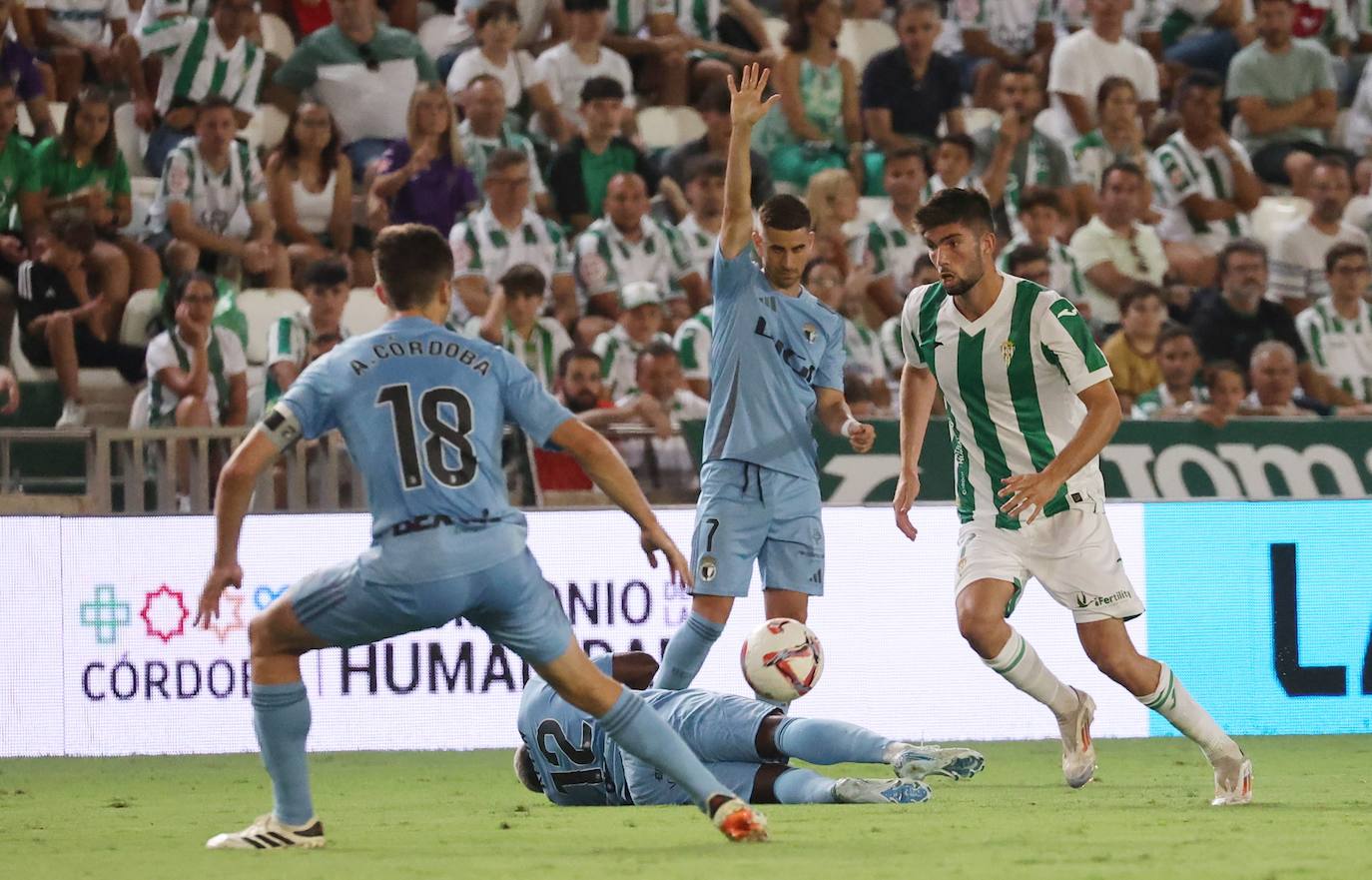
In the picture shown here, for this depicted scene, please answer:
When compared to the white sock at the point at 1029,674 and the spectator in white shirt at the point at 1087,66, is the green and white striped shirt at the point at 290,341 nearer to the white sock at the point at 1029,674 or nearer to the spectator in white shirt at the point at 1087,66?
the white sock at the point at 1029,674

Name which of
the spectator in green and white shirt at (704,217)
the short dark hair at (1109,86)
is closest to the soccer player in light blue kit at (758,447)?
the spectator in green and white shirt at (704,217)

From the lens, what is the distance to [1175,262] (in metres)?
15.4

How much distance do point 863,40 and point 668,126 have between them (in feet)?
6.80

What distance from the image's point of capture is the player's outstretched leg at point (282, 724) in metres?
5.98

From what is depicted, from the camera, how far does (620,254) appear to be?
553 inches

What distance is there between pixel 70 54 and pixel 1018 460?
8.95 m

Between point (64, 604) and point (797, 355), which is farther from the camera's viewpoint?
point (64, 604)

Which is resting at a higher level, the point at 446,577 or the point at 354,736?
the point at 446,577

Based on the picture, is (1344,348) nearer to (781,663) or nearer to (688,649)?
(688,649)

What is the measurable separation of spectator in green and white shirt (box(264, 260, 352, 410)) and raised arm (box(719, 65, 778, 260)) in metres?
4.75

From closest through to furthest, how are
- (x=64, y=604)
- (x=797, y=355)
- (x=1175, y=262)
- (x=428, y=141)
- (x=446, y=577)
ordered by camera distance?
(x=446, y=577)
(x=797, y=355)
(x=64, y=604)
(x=428, y=141)
(x=1175, y=262)

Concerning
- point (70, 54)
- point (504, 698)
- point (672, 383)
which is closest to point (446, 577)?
point (504, 698)

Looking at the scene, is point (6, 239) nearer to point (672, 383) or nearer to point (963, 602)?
point (672, 383)

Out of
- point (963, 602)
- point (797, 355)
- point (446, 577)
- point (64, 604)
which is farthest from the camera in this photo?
point (64, 604)
